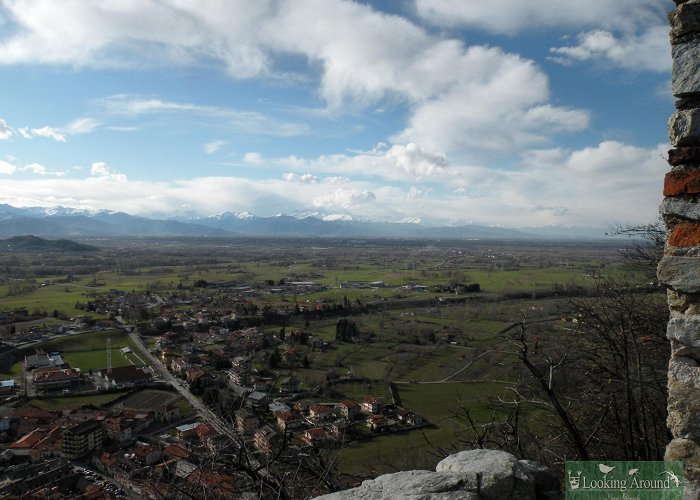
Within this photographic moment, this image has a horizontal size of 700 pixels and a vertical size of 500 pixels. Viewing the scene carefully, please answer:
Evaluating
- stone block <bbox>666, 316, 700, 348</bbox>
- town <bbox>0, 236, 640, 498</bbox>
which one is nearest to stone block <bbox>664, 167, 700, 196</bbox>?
stone block <bbox>666, 316, 700, 348</bbox>

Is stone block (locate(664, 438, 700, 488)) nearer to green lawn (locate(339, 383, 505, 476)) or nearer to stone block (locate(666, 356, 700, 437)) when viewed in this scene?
stone block (locate(666, 356, 700, 437))

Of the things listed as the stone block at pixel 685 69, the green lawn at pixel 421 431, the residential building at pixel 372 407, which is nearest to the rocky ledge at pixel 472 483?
the stone block at pixel 685 69

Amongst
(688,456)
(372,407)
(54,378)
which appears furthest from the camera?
(54,378)

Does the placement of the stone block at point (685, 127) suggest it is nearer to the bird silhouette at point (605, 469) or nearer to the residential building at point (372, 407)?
the bird silhouette at point (605, 469)

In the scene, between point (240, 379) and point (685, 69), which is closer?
point (685, 69)

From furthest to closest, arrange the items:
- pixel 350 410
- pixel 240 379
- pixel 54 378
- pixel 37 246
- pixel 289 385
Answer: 1. pixel 37 246
2. pixel 54 378
3. pixel 240 379
4. pixel 289 385
5. pixel 350 410

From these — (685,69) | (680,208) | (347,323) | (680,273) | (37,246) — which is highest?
(685,69)

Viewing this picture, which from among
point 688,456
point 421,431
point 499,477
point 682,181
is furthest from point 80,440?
point 682,181

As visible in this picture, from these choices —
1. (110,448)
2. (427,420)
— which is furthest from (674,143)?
(110,448)

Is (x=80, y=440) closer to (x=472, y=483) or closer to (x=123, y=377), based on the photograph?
(x=123, y=377)
